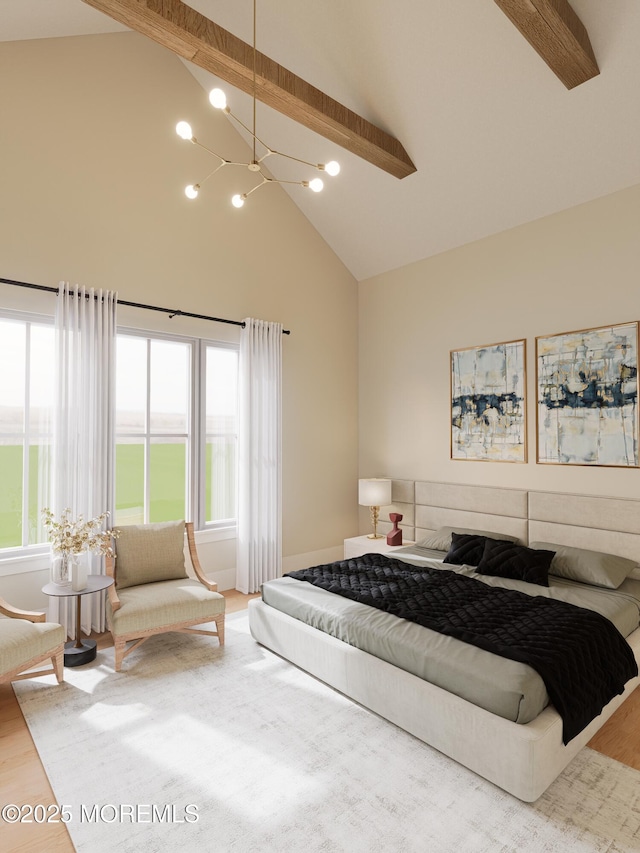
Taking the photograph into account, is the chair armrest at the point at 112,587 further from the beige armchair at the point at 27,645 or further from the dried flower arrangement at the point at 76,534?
the beige armchair at the point at 27,645

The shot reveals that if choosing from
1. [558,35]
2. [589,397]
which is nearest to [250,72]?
[558,35]

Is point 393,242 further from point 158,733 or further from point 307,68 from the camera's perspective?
point 158,733

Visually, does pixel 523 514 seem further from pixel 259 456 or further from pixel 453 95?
pixel 453 95

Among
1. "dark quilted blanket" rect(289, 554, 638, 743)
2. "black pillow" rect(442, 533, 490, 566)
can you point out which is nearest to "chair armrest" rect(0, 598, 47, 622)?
"dark quilted blanket" rect(289, 554, 638, 743)

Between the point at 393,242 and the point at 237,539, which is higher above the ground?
the point at 393,242

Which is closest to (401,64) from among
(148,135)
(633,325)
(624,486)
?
(148,135)

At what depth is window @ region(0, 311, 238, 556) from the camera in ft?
11.8

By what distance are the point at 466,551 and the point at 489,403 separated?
53.6 inches

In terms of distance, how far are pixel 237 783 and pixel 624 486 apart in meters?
3.21

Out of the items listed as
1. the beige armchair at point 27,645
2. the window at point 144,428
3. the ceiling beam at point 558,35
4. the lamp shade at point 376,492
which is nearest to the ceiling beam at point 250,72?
the ceiling beam at point 558,35

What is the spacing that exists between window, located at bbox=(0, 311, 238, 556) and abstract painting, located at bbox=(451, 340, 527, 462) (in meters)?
2.15

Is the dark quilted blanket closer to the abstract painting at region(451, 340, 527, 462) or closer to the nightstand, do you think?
the nightstand

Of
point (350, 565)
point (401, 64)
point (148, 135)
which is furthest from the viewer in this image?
point (148, 135)

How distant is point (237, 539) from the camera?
4766mm
